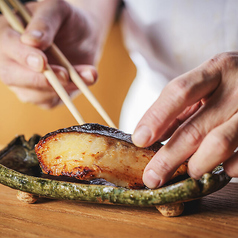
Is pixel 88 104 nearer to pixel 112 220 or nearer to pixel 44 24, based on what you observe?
pixel 44 24

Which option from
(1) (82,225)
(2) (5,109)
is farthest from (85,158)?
(2) (5,109)

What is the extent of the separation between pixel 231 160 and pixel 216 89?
23cm

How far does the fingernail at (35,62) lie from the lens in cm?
167

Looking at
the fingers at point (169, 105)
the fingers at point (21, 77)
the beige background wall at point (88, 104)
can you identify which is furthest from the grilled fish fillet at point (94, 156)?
the beige background wall at point (88, 104)

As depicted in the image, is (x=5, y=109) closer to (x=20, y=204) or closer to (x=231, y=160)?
(x=20, y=204)

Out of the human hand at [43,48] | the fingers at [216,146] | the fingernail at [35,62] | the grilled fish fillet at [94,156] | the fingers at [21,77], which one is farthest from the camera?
the fingers at [21,77]

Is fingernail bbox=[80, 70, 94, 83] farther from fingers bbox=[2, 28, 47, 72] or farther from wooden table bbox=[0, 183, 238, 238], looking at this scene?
wooden table bbox=[0, 183, 238, 238]

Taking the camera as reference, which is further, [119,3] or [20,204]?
[119,3]

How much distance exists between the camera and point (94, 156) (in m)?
1.10

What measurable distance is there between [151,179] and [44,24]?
47.1 inches

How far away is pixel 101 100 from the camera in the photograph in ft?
15.9

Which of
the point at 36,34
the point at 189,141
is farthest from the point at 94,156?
the point at 36,34

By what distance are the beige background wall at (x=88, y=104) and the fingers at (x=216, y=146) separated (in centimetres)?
370

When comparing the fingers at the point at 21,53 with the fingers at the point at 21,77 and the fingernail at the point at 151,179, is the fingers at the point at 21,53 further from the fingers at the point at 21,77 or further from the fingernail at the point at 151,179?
the fingernail at the point at 151,179
